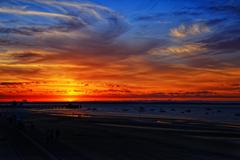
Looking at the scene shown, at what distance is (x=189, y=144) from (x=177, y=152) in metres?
5.92

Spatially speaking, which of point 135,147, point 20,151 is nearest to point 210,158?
point 135,147

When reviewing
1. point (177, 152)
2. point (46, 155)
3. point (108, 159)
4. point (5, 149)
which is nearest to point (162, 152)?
point (177, 152)

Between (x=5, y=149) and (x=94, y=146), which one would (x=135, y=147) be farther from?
(x=5, y=149)

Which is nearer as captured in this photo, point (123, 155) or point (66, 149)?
point (123, 155)

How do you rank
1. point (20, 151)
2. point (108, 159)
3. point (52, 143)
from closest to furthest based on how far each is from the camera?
point (108, 159), point (20, 151), point (52, 143)

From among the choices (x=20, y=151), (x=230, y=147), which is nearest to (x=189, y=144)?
(x=230, y=147)

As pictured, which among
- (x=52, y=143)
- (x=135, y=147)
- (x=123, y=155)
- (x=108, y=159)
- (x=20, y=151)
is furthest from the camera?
(x=52, y=143)

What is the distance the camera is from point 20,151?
29.5m

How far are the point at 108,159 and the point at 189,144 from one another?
455 inches

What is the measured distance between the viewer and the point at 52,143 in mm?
35062

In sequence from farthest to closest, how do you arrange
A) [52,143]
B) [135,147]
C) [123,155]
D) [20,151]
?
[52,143]
[135,147]
[20,151]
[123,155]

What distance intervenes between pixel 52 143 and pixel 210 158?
14.1m

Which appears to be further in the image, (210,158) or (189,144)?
(189,144)

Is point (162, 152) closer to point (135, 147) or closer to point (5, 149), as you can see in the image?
point (135, 147)
